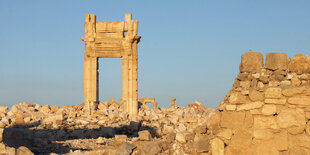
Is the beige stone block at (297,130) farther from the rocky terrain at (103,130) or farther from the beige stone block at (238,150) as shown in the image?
the rocky terrain at (103,130)

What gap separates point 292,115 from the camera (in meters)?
6.60

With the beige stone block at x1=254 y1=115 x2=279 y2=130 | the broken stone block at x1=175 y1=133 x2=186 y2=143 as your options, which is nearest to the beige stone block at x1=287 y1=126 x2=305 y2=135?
the beige stone block at x1=254 y1=115 x2=279 y2=130

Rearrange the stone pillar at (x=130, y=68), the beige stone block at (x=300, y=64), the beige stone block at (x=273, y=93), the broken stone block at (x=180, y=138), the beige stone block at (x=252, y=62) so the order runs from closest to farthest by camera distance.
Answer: the beige stone block at (x=273, y=93) < the beige stone block at (x=300, y=64) < the beige stone block at (x=252, y=62) < the broken stone block at (x=180, y=138) < the stone pillar at (x=130, y=68)

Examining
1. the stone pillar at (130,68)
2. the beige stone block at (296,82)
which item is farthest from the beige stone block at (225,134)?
the stone pillar at (130,68)

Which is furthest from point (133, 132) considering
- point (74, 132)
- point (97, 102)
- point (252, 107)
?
point (252, 107)

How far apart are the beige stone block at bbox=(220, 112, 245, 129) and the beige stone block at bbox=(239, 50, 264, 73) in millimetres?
990

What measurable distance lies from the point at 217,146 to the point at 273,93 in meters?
1.40

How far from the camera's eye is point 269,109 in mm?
6723

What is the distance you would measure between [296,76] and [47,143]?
25.4 ft

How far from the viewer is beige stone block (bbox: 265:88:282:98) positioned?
6727 millimetres

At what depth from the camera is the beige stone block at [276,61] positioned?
23.5ft

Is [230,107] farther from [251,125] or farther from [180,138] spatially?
[180,138]

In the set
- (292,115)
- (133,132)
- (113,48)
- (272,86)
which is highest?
(113,48)

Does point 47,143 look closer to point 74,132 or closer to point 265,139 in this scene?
point 74,132
